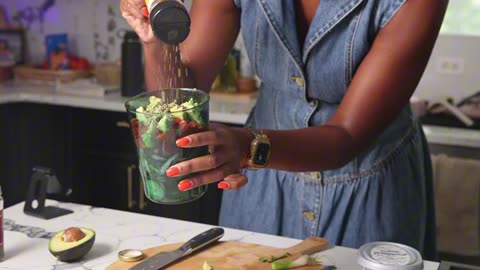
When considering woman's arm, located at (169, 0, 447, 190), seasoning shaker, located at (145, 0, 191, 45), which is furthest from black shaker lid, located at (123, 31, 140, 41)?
seasoning shaker, located at (145, 0, 191, 45)

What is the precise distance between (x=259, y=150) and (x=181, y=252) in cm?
28

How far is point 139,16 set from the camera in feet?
4.58

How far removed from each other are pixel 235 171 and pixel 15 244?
537 millimetres

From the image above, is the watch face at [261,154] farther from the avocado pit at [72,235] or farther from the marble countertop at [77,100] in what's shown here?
the marble countertop at [77,100]

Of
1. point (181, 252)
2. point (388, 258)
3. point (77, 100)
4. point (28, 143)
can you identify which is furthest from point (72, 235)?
point (28, 143)

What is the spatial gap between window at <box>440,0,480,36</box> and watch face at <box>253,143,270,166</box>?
2.10 metres

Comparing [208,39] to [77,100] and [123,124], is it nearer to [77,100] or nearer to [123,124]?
[123,124]

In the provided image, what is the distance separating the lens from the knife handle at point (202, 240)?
142 centimetres

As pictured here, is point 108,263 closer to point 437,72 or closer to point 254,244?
point 254,244

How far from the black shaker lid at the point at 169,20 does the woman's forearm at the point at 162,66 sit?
304 millimetres

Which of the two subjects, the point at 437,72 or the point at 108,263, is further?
the point at 437,72

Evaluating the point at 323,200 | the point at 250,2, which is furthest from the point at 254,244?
the point at 250,2

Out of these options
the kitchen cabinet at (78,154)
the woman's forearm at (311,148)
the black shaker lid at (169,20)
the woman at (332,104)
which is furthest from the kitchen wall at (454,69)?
the black shaker lid at (169,20)

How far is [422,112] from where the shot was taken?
116 inches
